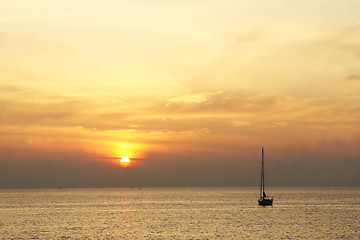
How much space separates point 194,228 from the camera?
340ft

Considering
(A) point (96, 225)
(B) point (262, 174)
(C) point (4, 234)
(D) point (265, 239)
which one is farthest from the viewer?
(B) point (262, 174)

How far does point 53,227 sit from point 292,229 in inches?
2166

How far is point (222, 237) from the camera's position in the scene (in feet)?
286

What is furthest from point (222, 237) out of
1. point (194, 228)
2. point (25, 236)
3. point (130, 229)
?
point (25, 236)

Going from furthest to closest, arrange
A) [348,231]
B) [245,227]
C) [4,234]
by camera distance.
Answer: [245,227], [348,231], [4,234]

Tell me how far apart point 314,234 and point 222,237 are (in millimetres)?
20254

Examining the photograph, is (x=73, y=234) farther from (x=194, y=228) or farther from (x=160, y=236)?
(x=194, y=228)

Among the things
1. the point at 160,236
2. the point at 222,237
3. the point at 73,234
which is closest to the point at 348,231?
the point at 222,237

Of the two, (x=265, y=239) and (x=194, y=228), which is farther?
(x=194, y=228)

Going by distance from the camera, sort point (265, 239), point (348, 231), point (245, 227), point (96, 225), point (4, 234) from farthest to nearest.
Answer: point (96, 225) < point (245, 227) < point (348, 231) < point (4, 234) < point (265, 239)

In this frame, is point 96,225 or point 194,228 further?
point 96,225

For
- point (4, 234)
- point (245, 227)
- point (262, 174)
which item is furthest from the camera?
point (262, 174)

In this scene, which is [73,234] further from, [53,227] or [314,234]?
[314,234]

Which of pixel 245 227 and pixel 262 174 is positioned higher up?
pixel 262 174
